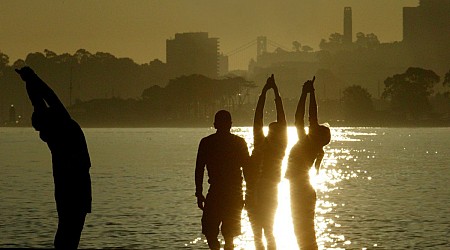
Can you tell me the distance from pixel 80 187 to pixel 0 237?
→ 809 inches

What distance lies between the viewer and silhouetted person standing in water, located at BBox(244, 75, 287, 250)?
12.4m

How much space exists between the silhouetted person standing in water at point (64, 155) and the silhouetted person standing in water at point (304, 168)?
2635 millimetres

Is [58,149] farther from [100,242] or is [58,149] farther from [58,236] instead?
[100,242]

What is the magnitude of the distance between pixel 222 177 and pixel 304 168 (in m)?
1.15

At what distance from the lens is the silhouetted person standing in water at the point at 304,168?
463 inches

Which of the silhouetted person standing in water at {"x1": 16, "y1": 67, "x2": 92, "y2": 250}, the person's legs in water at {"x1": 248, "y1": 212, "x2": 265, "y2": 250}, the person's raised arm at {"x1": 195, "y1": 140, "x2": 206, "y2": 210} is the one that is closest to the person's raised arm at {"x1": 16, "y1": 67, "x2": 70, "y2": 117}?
the silhouetted person standing in water at {"x1": 16, "y1": 67, "x2": 92, "y2": 250}

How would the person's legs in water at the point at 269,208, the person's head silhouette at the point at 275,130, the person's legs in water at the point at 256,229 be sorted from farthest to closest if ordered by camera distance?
the person's legs in water at the point at 256,229, the person's legs in water at the point at 269,208, the person's head silhouette at the point at 275,130

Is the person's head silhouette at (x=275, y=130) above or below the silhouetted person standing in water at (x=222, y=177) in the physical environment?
above

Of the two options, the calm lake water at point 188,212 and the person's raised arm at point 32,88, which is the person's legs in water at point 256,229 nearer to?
the person's raised arm at point 32,88

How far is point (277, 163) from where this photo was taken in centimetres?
1252

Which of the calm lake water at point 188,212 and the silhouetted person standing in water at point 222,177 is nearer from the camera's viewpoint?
the silhouetted person standing in water at point 222,177

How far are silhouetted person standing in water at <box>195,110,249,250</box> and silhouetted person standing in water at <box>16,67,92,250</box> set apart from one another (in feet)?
5.40

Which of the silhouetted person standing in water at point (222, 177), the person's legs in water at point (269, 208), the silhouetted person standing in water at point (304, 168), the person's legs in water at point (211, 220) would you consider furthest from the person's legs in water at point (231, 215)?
the silhouetted person standing in water at point (304, 168)

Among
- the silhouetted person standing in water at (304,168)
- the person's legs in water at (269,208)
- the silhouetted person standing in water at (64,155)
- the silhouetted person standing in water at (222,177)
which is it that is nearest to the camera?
the silhouetted person standing in water at (64,155)
